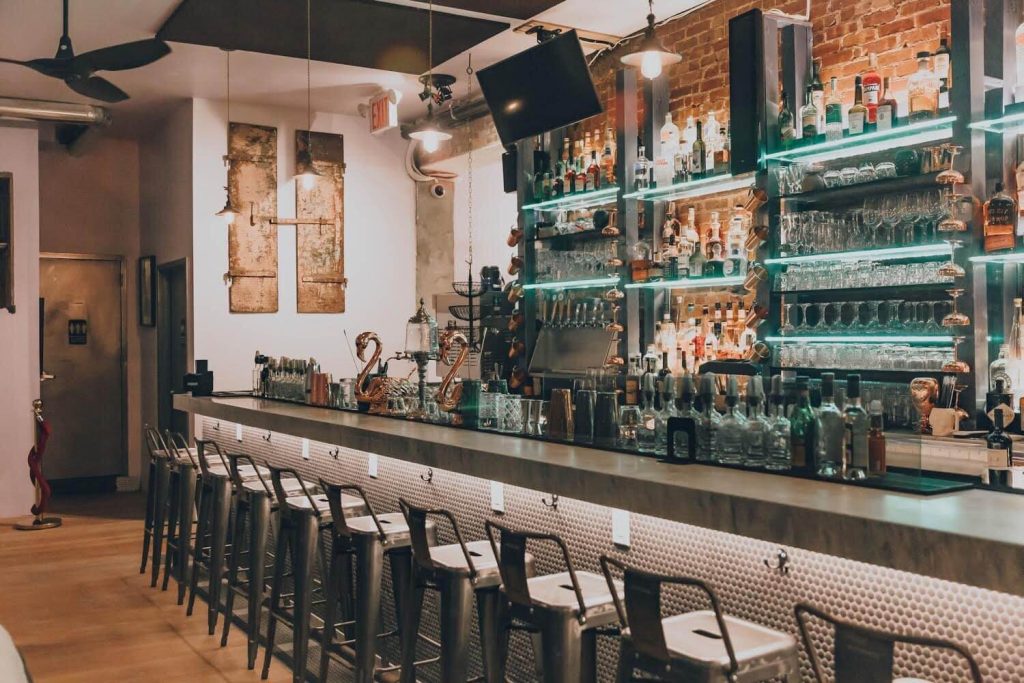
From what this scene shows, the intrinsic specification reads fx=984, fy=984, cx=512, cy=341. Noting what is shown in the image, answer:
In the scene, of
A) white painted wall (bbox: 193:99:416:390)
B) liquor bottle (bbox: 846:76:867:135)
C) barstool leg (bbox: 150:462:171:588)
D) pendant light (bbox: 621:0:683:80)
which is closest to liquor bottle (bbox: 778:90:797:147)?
liquor bottle (bbox: 846:76:867:135)

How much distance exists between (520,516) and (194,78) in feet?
17.7

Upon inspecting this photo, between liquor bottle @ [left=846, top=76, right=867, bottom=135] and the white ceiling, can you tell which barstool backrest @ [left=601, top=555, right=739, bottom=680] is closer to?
liquor bottle @ [left=846, top=76, right=867, bottom=135]

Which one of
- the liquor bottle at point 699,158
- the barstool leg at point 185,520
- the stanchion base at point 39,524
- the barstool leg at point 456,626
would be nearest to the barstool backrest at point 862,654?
the barstool leg at point 456,626

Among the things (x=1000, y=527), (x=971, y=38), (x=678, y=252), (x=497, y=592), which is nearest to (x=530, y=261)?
(x=678, y=252)

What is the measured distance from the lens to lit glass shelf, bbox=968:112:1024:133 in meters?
4.27

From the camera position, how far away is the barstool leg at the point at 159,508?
609 centimetres

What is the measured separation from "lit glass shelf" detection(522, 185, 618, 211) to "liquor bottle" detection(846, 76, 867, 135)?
189 centimetres

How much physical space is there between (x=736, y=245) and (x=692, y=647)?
3.93 meters

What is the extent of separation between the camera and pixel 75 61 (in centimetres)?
521

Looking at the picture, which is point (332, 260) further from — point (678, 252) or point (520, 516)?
point (520, 516)

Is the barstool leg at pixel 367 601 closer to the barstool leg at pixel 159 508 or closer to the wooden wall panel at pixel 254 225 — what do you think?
the barstool leg at pixel 159 508

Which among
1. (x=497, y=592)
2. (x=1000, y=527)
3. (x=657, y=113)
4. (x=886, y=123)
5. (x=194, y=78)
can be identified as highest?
(x=194, y=78)

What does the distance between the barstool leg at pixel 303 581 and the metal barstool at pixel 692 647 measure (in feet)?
6.40

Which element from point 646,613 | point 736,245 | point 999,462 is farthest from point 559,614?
point 736,245
